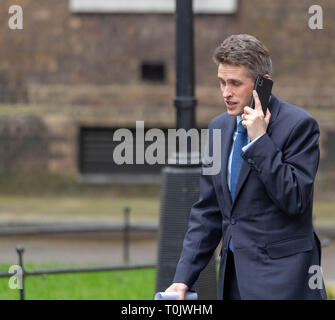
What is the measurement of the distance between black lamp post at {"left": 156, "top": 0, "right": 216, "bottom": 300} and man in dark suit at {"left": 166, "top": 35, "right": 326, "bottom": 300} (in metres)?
2.13

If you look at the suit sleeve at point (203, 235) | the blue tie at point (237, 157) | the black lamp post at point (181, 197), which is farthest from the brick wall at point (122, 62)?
the blue tie at point (237, 157)

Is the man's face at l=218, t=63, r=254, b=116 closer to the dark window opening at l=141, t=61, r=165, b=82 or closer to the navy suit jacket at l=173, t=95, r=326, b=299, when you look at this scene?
the navy suit jacket at l=173, t=95, r=326, b=299

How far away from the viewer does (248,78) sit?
134 inches

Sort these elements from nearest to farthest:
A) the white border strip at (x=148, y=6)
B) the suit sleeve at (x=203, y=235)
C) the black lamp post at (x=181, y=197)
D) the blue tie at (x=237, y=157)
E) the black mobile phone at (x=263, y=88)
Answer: the black mobile phone at (x=263, y=88) < the blue tie at (x=237, y=157) < the suit sleeve at (x=203, y=235) < the black lamp post at (x=181, y=197) < the white border strip at (x=148, y=6)

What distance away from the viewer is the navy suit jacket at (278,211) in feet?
10.8

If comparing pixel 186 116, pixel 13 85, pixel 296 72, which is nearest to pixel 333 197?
pixel 296 72

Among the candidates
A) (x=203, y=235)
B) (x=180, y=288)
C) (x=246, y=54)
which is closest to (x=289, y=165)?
(x=246, y=54)

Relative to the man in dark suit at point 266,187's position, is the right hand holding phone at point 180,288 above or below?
below

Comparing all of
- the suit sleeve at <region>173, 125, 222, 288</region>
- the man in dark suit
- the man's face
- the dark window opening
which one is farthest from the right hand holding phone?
the dark window opening

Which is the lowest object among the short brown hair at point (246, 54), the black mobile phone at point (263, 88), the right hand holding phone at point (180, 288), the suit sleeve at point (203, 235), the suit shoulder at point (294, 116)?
the right hand holding phone at point (180, 288)

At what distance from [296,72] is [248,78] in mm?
11697

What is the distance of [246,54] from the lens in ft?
11.0

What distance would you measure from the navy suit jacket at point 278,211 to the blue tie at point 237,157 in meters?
0.04

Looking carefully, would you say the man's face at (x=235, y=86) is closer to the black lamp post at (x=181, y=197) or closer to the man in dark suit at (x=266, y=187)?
the man in dark suit at (x=266, y=187)
